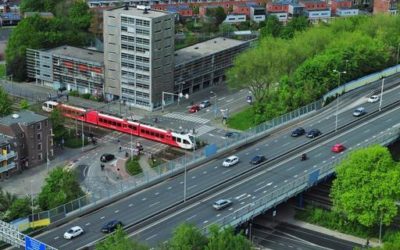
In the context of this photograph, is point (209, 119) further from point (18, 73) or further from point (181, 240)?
point (181, 240)

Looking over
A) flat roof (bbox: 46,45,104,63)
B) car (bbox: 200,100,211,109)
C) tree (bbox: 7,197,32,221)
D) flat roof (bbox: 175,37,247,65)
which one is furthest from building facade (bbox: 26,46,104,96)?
tree (bbox: 7,197,32,221)

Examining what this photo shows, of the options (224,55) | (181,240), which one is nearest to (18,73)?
(224,55)

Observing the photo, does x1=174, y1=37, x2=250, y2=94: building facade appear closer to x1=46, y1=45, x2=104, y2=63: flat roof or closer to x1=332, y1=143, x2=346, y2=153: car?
x1=46, y1=45, x2=104, y2=63: flat roof

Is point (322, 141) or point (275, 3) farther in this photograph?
point (275, 3)

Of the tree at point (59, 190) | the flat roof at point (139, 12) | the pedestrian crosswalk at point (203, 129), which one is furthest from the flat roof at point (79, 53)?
the tree at point (59, 190)

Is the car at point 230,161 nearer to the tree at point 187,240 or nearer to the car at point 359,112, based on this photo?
the car at point 359,112

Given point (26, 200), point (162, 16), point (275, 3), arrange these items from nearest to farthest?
point (26, 200) < point (162, 16) < point (275, 3)
